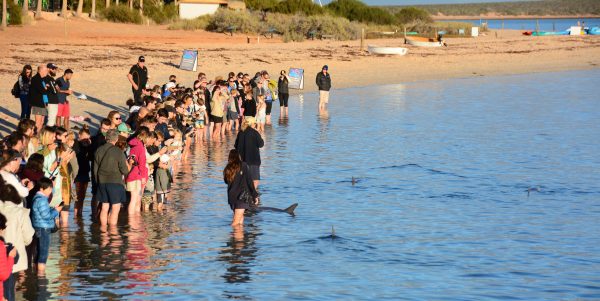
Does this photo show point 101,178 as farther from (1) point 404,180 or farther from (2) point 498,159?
(2) point 498,159

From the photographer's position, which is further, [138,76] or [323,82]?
[323,82]

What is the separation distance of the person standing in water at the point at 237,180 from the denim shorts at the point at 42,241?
10.9ft

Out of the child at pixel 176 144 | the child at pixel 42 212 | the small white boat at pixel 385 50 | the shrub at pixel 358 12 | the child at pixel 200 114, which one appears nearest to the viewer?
the child at pixel 42 212

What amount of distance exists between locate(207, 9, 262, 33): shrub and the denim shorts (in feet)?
187

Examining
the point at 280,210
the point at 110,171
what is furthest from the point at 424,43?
the point at 110,171

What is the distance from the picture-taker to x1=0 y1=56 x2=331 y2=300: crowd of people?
33.9 ft

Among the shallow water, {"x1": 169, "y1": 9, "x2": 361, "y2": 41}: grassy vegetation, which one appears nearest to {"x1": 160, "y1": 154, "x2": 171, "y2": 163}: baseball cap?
the shallow water

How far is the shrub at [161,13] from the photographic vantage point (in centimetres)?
7906

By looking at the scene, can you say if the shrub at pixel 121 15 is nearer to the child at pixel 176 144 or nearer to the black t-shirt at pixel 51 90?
the black t-shirt at pixel 51 90

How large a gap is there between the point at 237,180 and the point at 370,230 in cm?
275

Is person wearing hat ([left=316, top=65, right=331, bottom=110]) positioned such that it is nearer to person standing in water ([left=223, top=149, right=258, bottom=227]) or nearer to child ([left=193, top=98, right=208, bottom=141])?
child ([left=193, top=98, right=208, bottom=141])

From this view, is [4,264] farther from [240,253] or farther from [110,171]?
[240,253]

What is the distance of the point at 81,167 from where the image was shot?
15141 mm

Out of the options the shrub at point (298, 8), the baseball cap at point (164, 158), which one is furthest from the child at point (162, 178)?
the shrub at point (298, 8)
